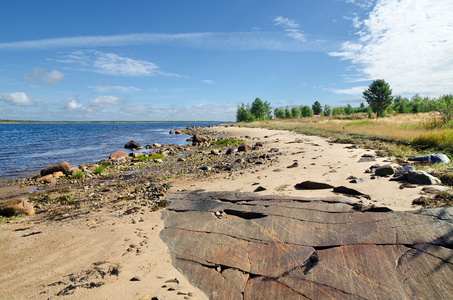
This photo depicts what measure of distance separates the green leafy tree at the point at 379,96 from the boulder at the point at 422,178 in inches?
2668

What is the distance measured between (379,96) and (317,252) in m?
73.0

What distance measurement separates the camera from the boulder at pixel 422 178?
583 centimetres

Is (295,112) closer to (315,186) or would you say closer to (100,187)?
(100,187)

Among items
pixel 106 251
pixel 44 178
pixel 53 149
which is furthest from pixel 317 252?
pixel 53 149

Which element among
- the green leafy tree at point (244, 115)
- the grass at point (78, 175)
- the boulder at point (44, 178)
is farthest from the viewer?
the green leafy tree at point (244, 115)

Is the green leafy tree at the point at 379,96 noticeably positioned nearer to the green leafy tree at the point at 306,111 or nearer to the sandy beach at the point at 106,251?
the green leafy tree at the point at 306,111

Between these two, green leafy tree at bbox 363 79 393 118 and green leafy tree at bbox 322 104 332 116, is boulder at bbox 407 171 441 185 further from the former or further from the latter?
green leafy tree at bbox 322 104 332 116

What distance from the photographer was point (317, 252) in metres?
3.61

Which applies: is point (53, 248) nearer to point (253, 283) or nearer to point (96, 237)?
point (96, 237)

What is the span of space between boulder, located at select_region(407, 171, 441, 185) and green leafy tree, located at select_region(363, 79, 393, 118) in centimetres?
6776

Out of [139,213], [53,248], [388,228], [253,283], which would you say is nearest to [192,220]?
[139,213]

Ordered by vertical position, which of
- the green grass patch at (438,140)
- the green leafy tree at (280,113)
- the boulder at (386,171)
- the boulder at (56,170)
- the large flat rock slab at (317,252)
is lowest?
the boulder at (56,170)

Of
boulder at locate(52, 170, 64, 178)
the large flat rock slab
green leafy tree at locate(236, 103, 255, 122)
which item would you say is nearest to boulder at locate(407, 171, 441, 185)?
the large flat rock slab

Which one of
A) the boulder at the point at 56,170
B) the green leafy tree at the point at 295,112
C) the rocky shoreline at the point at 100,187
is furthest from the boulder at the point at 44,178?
the green leafy tree at the point at 295,112
